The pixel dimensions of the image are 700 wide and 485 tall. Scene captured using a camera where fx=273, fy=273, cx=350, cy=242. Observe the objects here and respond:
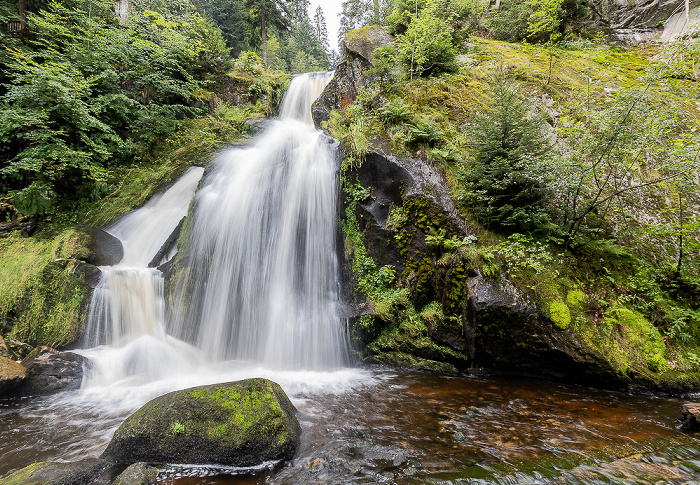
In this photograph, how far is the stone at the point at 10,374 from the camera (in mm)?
4137

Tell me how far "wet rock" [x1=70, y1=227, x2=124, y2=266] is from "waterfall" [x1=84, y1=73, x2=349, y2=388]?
21 centimetres

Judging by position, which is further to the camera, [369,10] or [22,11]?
[369,10]

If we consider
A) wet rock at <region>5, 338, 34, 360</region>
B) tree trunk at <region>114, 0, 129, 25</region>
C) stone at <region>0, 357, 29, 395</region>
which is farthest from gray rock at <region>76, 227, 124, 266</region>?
tree trunk at <region>114, 0, 129, 25</region>

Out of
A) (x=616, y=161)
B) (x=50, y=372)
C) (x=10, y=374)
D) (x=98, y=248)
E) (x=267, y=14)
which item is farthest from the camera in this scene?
(x=267, y=14)

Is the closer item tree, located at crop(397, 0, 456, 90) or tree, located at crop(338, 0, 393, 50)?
tree, located at crop(397, 0, 456, 90)

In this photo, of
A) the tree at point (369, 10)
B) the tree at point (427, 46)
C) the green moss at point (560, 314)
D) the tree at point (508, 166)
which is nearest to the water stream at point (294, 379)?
the green moss at point (560, 314)

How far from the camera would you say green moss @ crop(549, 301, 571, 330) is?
15.3 feet

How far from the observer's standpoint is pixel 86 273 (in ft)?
19.3

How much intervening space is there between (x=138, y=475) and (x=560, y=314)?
606 centimetres

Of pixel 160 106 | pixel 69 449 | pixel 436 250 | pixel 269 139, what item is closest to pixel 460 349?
pixel 436 250

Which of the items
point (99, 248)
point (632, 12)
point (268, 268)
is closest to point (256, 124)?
point (99, 248)

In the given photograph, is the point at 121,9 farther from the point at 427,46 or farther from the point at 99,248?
the point at 427,46

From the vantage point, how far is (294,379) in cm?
526

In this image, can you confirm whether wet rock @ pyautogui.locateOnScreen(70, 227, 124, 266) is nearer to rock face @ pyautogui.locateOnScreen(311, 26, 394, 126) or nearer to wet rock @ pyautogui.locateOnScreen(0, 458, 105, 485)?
wet rock @ pyautogui.locateOnScreen(0, 458, 105, 485)
